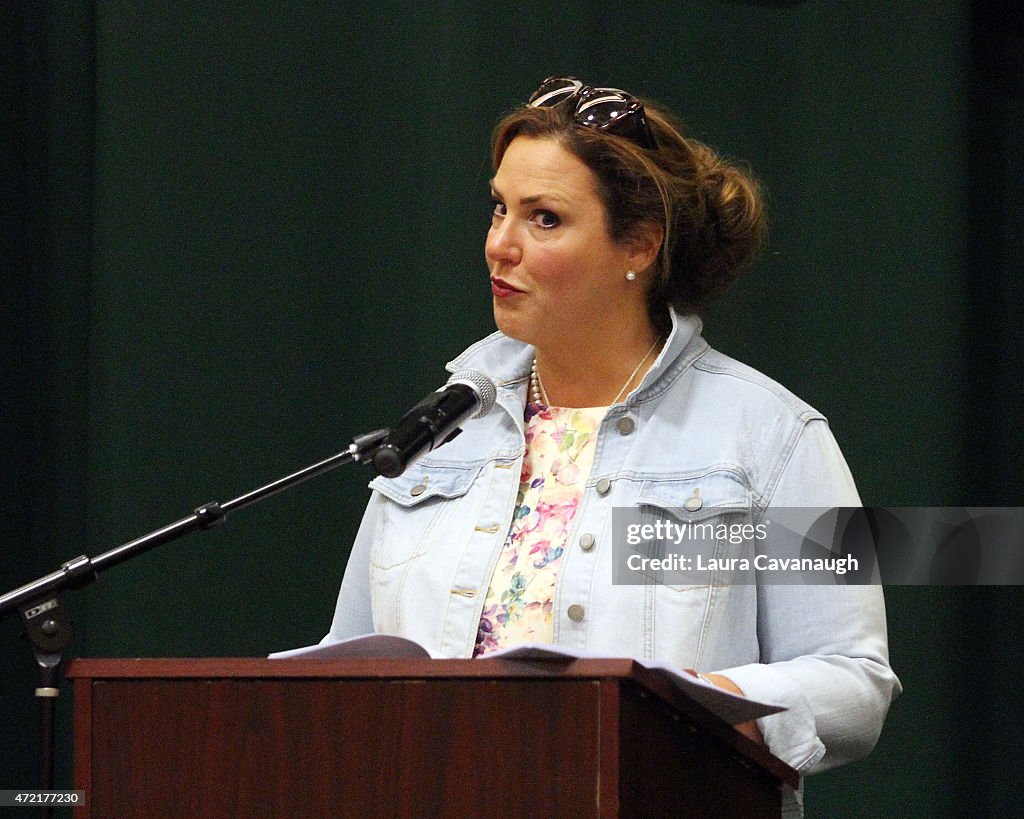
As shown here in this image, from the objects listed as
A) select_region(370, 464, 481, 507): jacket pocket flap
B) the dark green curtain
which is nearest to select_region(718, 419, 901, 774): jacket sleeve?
select_region(370, 464, 481, 507): jacket pocket flap

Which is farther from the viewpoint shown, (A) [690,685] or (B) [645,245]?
(B) [645,245]

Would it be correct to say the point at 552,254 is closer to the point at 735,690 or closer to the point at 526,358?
the point at 526,358

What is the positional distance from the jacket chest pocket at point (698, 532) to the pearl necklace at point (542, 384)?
201 mm

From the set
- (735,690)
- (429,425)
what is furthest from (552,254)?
(735,690)

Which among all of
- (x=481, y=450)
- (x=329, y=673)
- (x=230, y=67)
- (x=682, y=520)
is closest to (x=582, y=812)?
(x=329, y=673)

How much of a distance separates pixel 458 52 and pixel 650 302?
3.04 ft

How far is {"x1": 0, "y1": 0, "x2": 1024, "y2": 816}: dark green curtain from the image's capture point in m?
2.71

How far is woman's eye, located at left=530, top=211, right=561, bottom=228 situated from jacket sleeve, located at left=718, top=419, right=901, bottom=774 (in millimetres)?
425

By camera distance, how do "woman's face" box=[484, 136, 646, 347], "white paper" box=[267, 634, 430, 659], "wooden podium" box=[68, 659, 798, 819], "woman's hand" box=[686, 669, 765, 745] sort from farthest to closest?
"woman's face" box=[484, 136, 646, 347] < "woman's hand" box=[686, 669, 765, 745] < "white paper" box=[267, 634, 430, 659] < "wooden podium" box=[68, 659, 798, 819]

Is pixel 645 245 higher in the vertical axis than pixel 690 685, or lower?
higher

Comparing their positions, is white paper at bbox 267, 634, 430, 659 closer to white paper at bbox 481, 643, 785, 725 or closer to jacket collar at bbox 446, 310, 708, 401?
white paper at bbox 481, 643, 785, 725

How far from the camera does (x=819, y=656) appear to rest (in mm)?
1812

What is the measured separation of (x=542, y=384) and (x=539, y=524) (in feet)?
0.80

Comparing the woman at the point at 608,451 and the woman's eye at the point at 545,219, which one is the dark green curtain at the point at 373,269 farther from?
the woman's eye at the point at 545,219
